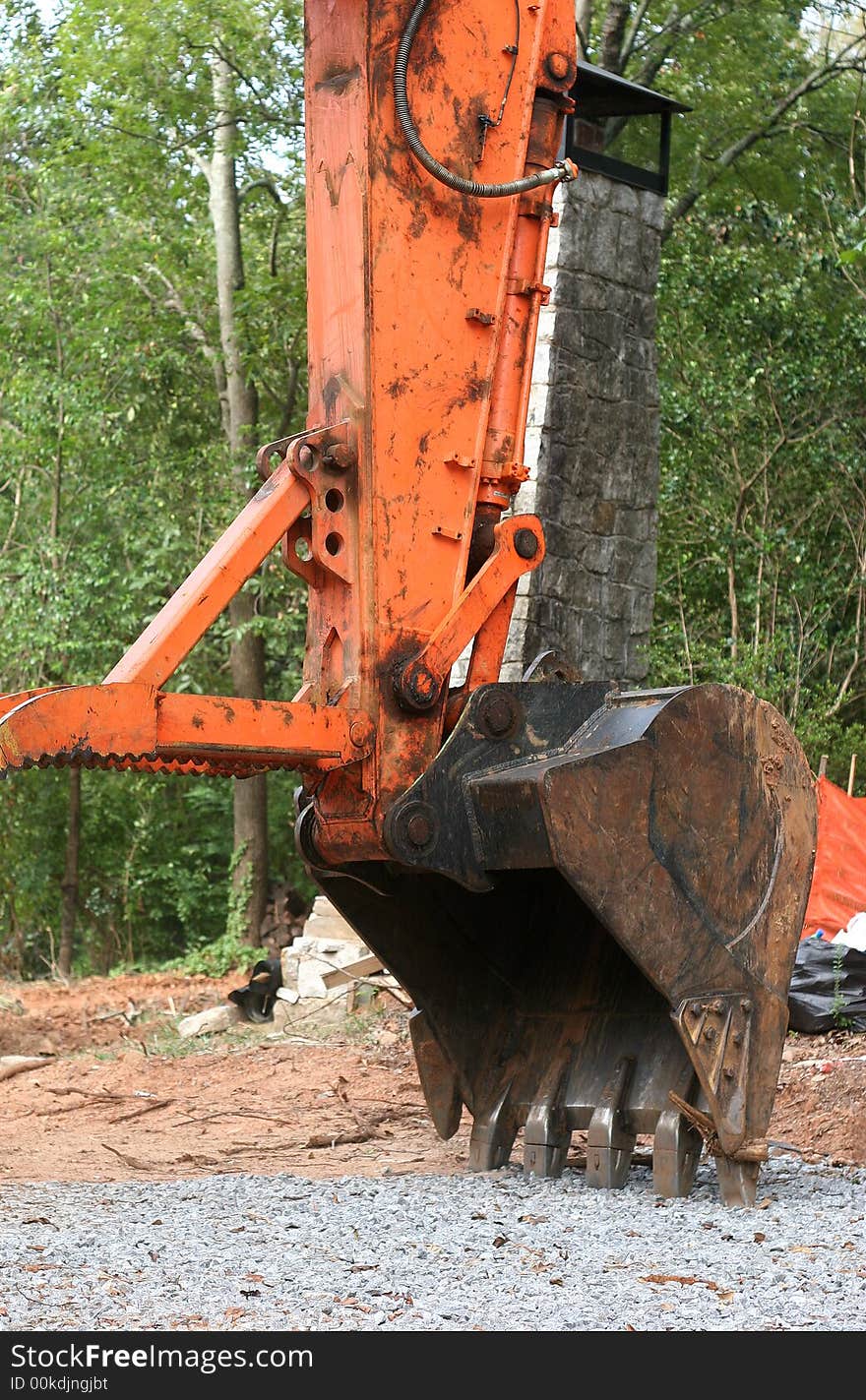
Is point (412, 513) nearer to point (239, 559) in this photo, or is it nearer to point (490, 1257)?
point (239, 559)

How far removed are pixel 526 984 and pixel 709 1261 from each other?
58.9 inches

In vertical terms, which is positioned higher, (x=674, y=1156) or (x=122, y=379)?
(x=122, y=379)

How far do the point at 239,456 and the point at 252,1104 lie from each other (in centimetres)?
739

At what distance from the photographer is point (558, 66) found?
4.57 meters

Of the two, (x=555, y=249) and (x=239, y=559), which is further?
(x=555, y=249)

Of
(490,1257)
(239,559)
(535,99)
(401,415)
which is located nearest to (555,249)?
(535,99)

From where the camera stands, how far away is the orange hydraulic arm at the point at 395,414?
4172 mm

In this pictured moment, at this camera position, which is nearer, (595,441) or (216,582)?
(216,582)

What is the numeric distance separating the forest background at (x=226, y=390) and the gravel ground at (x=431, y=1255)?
7.93 metres

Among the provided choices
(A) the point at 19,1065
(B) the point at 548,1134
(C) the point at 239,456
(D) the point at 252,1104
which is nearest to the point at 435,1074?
(B) the point at 548,1134

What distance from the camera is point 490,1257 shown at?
140 inches

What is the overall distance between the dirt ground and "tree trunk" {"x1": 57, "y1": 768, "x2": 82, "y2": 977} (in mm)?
4185

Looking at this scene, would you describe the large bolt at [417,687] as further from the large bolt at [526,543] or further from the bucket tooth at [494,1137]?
the bucket tooth at [494,1137]

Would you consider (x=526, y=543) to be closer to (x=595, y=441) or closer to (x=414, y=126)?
(x=414, y=126)
